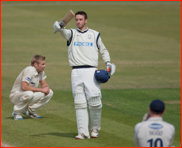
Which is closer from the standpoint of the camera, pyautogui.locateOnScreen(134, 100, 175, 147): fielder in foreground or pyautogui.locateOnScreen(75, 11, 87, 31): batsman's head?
pyautogui.locateOnScreen(134, 100, 175, 147): fielder in foreground

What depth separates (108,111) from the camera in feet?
35.8

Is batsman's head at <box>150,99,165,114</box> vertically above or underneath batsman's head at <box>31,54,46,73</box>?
underneath

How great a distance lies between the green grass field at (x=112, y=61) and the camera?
345 inches

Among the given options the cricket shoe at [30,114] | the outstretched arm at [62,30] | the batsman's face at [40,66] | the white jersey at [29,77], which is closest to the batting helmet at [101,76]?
the outstretched arm at [62,30]

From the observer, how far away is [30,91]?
9.77m

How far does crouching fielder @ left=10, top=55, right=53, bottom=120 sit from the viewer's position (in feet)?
31.9

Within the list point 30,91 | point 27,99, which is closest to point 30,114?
point 27,99

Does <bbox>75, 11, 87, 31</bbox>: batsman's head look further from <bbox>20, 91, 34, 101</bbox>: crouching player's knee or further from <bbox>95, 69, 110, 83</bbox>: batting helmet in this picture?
<bbox>20, 91, 34, 101</bbox>: crouching player's knee

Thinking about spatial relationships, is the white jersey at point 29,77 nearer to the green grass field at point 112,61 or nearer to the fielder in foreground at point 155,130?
the green grass field at point 112,61

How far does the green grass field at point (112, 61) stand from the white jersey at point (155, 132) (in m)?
2.65

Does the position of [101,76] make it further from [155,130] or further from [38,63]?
[155,130]

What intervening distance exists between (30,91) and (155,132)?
526cm

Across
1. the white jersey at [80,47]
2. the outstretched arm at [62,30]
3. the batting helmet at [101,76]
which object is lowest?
the batting helmet at [101,76]

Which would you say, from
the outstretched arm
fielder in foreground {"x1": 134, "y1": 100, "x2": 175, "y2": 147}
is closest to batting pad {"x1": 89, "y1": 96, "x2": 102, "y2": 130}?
the outstretched arm
